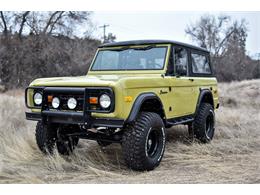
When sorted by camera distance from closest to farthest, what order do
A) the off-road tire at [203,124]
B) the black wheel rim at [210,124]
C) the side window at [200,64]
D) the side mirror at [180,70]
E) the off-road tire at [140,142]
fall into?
the off-road tire at [140,142] < the side mirror at [180,70] < the off-road tire at [203,124] < the side window at [200,64] < the black wheel rim at [210,124]

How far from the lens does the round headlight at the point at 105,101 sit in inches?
156

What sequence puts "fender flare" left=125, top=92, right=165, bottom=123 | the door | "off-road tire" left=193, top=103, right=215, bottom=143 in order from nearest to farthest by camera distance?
1. "fender flare" left=125, top=92, right=165, bottom=123
2. the door
3. "off-road tire" left=193, top=103, right=215, bottom=143

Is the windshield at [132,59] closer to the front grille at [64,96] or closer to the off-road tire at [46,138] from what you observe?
the off-road tire at [46,138]

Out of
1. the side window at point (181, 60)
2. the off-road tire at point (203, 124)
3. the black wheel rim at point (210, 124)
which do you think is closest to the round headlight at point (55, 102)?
the side window at point (181, 60)

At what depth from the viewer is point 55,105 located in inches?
169

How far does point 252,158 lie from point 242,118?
11.9 ft

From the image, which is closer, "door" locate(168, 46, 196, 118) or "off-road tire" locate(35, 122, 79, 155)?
"off-road tire" locate(35, 122, 79, 155)

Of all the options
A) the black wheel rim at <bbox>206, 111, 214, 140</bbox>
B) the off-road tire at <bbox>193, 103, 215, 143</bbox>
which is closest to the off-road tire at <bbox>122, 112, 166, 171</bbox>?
the off-road tire at <bbox>193, 103, 215, 143</bbox>

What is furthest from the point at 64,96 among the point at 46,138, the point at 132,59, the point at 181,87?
the point at 181,87

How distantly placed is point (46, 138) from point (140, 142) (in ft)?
5.33

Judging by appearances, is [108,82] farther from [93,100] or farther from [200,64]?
[200,64]

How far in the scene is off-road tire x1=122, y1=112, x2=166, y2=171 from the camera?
13.8 ft

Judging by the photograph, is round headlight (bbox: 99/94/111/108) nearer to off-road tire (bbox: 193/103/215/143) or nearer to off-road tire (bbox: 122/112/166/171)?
off-road tire (bbox: 122/112/166/171)

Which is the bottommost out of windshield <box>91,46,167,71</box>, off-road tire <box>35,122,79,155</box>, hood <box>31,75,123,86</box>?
off-road tire <box>35,122,79,155</box>
